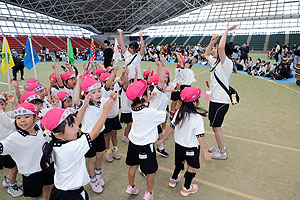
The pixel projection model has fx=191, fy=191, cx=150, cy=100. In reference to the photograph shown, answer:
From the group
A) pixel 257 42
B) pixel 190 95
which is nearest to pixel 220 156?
pixel 190 95

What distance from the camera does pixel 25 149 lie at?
232 centimetres

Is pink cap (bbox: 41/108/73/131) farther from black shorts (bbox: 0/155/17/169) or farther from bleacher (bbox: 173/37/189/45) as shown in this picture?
bleacher (bbox: 173/37/189/45)

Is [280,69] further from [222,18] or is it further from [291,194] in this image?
[222,18]

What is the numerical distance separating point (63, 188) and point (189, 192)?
1845 millimetres

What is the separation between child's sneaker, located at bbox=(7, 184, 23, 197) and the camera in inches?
115

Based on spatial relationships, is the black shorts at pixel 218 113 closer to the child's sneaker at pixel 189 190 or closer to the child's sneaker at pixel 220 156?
the child's sneaker at pixel 220 156

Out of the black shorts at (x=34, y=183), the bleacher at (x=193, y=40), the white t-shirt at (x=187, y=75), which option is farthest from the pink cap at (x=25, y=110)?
the bleacher at (x=193, y=40)

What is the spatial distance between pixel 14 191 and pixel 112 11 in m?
37.4

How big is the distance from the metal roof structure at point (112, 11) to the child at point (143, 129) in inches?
1336

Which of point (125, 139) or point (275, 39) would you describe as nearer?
point (125, 139)

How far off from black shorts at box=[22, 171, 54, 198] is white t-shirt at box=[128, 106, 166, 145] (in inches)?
49.9

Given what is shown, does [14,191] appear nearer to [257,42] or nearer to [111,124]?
[111,124]

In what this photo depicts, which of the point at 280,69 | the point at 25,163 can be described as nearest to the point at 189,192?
the point at 25,163

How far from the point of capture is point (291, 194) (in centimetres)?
286
